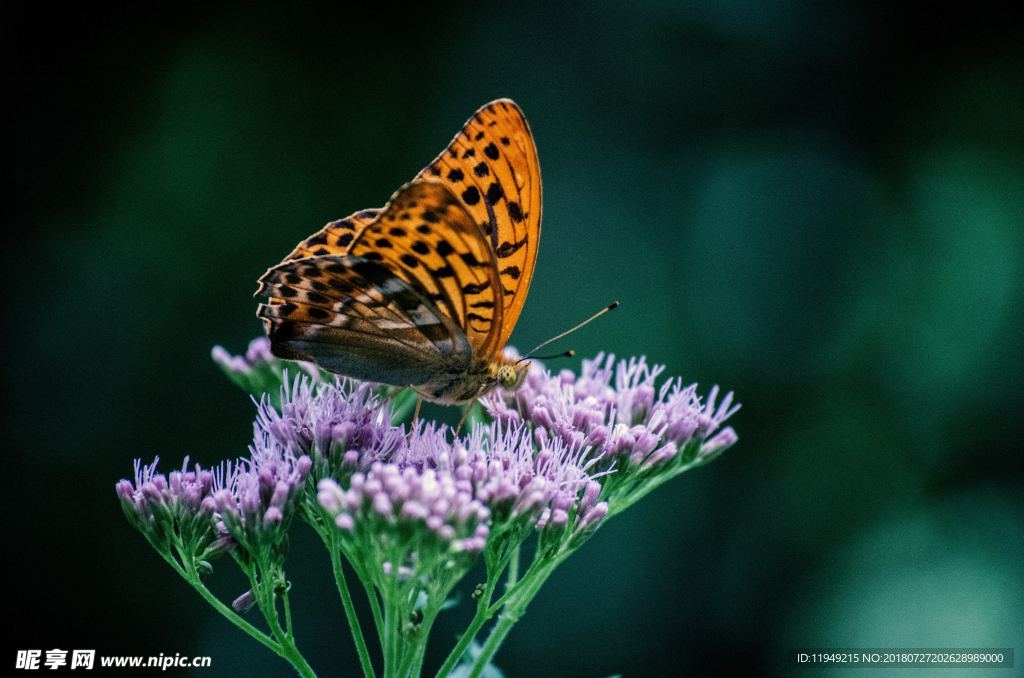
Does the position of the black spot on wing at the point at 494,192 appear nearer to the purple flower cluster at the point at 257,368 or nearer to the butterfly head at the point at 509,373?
the butterfly head at the point at 509,373

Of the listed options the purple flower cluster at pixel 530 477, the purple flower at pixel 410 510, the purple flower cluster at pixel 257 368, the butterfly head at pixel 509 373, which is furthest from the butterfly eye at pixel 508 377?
the purple flower cluster at pixel 257 368

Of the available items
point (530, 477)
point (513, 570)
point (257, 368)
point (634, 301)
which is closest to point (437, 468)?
point (530, 477)

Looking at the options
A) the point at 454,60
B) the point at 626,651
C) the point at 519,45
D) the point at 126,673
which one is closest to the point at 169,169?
the point at 454,60

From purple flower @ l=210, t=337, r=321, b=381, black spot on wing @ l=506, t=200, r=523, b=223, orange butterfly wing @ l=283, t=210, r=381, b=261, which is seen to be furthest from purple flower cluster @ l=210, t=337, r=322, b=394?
black spot on wing @ l=506, t=200, r=523, b=223

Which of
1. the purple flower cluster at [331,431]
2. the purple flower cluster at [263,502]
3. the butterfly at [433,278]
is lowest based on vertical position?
the purple flower cluster at [263,502]

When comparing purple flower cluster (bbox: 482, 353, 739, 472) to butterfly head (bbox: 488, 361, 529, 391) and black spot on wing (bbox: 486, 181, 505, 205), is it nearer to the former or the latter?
butterfly head (bbox: 488, 361, 529, 391)

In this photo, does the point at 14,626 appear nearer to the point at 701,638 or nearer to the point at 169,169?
the point at 169,169

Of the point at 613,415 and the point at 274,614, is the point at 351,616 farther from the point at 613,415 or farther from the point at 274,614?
→ the point at 613,415
